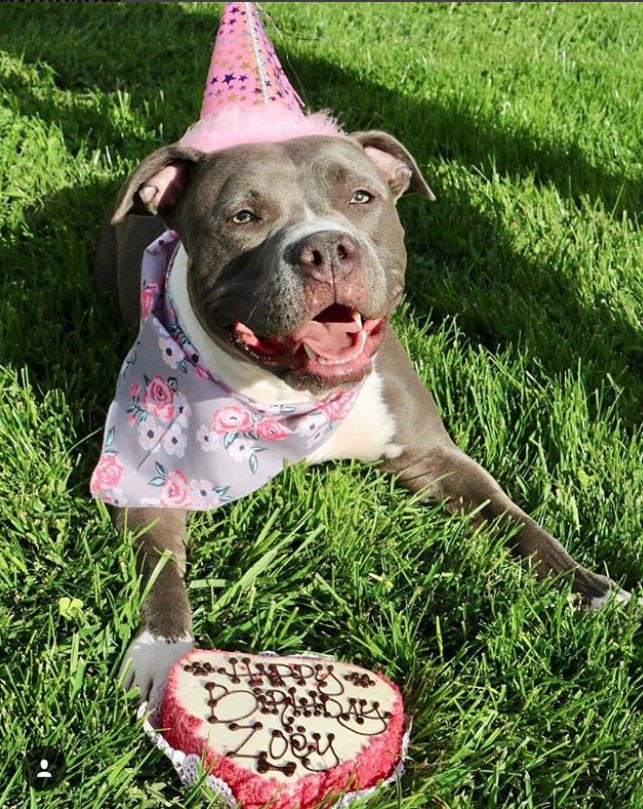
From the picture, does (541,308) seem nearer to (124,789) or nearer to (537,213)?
(537,213)

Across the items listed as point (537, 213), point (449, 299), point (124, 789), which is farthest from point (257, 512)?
point (537, 213)

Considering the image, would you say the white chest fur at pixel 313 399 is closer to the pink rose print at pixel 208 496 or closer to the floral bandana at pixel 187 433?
the floral bandana at pixel 187 433

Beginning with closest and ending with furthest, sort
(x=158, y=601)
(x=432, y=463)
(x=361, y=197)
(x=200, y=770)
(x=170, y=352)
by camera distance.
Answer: (x=200, y=770), (x=158, y=601), (x=361, y=197), (x=170, y=352), (x=432, y=463)

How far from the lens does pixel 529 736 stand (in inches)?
91.2

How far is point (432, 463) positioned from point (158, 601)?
101 centimetres

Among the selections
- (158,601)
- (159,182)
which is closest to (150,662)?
(158,601)

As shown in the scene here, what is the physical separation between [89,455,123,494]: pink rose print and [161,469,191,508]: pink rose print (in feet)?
0.46

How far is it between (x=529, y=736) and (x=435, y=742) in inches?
8.6

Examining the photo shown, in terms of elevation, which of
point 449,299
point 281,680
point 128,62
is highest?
point 281,680

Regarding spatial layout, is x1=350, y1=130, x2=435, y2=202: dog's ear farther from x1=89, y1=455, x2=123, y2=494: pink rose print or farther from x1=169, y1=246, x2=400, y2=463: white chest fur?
x1=89, y1=455, x2=123, y2=494: pink rose print

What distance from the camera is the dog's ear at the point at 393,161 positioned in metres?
3.19

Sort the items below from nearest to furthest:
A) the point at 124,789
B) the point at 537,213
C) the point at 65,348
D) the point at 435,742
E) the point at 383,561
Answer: the point at 124,789 < the point at 435,742 < the point at 383,561 < the point at 65,348 < the point at 537,213

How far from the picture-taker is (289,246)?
2.65 m

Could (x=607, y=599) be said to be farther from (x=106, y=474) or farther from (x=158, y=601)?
(x=106, y=474)
